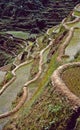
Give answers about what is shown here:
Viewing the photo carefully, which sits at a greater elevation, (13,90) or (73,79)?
(73,79)

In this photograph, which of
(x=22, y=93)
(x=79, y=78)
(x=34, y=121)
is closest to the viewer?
(x=34, y=121)

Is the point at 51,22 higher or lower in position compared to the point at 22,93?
lower

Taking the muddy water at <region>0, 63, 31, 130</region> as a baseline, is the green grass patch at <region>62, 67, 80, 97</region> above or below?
above

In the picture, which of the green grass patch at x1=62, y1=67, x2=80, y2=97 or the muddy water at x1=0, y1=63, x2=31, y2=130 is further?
the muddy water at x1=0, y1=63, x2=31, y2=130

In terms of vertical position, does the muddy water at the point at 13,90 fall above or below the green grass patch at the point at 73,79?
below

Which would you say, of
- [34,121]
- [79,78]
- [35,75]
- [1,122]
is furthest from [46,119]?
[35,75]

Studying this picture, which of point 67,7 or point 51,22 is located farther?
point 67,7

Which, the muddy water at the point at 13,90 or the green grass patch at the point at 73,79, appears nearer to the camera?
the green grass patch at the point at 73,79

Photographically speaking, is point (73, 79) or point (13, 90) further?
point (13, 90)

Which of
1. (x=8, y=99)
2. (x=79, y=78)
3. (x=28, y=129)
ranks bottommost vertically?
(x=8, y=99)

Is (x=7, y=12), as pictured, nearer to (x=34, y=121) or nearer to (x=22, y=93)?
(x=22, y=93)

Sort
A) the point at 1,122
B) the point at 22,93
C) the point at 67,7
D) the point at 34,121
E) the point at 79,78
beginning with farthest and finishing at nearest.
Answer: the point at 67,7
the point at 22,93
the point at 1,122
the point at 79,78
the point at 34,121
